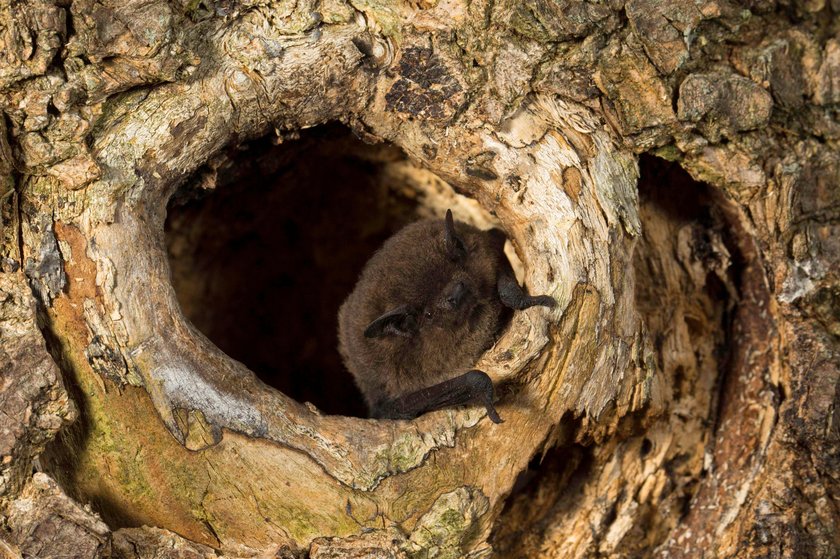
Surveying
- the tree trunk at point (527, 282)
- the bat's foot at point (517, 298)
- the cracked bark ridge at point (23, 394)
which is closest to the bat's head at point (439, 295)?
the bat's foot at point (517, 298)

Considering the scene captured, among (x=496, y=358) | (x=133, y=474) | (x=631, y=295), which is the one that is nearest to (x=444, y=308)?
(x=496, y=358)

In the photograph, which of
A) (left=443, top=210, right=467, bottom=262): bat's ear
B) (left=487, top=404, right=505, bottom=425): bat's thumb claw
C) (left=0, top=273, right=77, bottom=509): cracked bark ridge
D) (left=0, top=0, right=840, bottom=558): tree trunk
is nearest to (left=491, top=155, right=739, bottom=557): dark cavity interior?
(left=0, top=0, right=840, bottom=558): tree trunk

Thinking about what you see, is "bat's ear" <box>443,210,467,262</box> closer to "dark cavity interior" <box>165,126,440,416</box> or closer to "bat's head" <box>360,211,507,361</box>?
"bat's head" <box>360,211,507,361</box>

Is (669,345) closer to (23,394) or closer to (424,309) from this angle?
(424,309)

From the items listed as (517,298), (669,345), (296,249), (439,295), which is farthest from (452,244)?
(296,249)

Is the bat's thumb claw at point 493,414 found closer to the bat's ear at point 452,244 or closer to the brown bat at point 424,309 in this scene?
the brown bat at point 424,309

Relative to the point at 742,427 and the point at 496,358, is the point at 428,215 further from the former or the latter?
the point at 742,427
